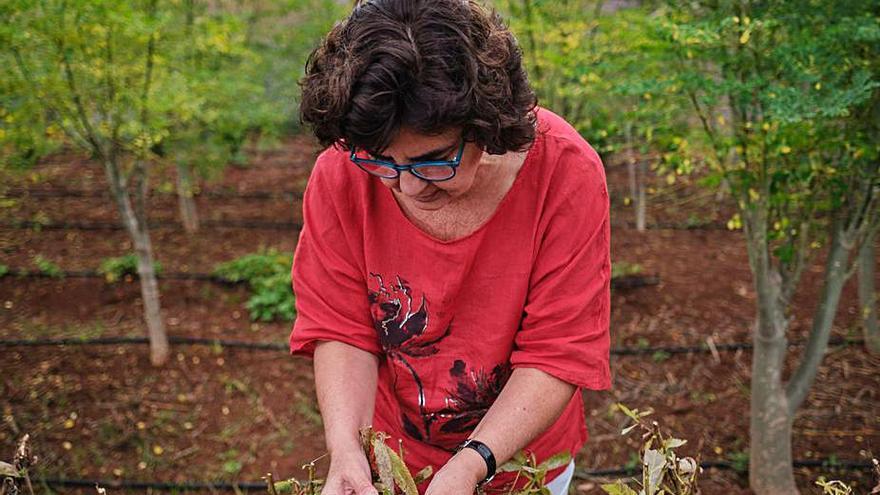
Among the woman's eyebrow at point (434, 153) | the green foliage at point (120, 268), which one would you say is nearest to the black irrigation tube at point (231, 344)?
the green foliage at point (120, 268)

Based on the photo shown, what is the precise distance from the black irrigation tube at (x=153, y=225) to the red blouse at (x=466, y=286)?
17.5 ft

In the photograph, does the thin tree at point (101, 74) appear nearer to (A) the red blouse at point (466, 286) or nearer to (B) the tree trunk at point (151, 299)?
(B) the tree trunk at point (151, 299)

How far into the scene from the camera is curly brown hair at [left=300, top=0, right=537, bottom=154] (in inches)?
47.3

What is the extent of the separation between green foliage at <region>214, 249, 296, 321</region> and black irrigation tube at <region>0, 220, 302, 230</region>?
90 centimetres

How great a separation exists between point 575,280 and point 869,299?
332 centimetres

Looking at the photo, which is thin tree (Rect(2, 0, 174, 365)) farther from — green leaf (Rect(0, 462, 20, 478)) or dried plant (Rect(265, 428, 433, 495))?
dried plant (Rect(265, 428, 433, 495))

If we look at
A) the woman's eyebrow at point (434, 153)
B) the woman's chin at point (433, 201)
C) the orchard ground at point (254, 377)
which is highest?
the woman's eyebrow at point (434, 153)

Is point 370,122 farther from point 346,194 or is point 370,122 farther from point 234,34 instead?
point 234,34

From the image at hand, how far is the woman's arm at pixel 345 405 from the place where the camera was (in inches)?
56.0

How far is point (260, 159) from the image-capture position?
9.86 meters

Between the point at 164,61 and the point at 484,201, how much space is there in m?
3.33

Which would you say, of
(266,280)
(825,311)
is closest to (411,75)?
(825,311)

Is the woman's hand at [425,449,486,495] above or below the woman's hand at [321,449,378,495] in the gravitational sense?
above

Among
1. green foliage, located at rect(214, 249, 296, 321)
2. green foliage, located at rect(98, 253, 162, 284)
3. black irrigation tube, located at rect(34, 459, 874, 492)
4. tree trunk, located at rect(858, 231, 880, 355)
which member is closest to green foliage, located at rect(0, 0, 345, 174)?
green foliage, located at rect(98, 253, 162, 284)
